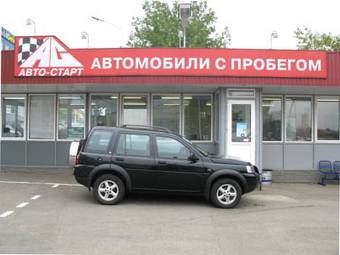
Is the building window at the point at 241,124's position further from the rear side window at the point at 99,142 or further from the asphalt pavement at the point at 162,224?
the rear side window at the point at 99,142

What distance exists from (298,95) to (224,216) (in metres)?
7.46

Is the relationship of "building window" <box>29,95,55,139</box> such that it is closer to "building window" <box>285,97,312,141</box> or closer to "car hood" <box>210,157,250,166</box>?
"car hood" <box>210,157,250,166</box>

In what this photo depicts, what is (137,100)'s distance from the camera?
15.9 metres

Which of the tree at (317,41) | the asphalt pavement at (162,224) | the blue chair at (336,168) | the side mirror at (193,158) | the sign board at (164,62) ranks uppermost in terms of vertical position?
the tree at (317,41)

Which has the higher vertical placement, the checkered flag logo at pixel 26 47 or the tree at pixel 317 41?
the tree at pixel 317 41

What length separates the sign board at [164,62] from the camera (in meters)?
13.5

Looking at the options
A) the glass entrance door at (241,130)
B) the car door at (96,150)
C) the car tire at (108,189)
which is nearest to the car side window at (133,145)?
the car door at (96,150)

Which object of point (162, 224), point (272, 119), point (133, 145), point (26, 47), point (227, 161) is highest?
point (26, 47)

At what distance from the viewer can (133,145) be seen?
10805mm

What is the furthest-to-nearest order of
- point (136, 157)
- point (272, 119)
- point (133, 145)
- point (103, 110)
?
point (103, 110) < point (272, 119) < point (133, 145) < point (136, 157)

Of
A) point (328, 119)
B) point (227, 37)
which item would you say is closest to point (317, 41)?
point (227, 37)

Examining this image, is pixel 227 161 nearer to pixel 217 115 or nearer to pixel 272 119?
pixel 217 115

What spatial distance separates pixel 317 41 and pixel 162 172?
31.9 m

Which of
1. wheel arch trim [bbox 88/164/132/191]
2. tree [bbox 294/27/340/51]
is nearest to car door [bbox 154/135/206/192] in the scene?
wheel arch trim [bbox 88/164/132/191]
